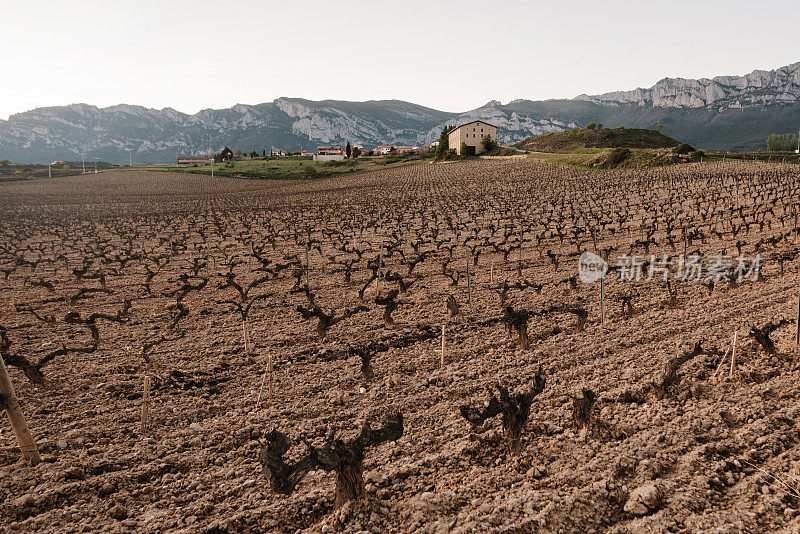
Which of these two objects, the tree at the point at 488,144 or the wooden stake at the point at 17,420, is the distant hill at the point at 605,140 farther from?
the wooden stake at the point at 17,420

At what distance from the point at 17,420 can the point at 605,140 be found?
10978 cm

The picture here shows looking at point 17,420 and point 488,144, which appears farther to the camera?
point 488,144

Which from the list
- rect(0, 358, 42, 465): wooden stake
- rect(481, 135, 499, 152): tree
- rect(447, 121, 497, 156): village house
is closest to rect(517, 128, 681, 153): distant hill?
rect(481, 135, 499, 152): tree

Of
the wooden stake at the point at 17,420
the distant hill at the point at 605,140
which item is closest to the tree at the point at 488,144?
the distant hill at the point at 605,140

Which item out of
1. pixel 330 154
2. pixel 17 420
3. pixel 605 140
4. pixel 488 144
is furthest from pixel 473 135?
pixel 17 420

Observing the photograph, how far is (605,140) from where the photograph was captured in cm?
9894

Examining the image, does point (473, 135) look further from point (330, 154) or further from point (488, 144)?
point (330, 154)

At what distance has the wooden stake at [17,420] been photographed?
670 cm

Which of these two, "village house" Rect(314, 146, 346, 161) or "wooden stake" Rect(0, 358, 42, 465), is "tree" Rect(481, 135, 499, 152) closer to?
"village house" Rect(314, 146, 346, 161)

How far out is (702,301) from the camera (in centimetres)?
1266

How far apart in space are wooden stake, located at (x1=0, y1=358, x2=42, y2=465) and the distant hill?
102m

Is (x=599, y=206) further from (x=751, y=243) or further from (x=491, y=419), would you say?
(x=491, y=419)

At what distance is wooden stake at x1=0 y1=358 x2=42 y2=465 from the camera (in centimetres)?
670

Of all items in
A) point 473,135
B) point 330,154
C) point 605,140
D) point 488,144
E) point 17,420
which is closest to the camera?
point 17,420
